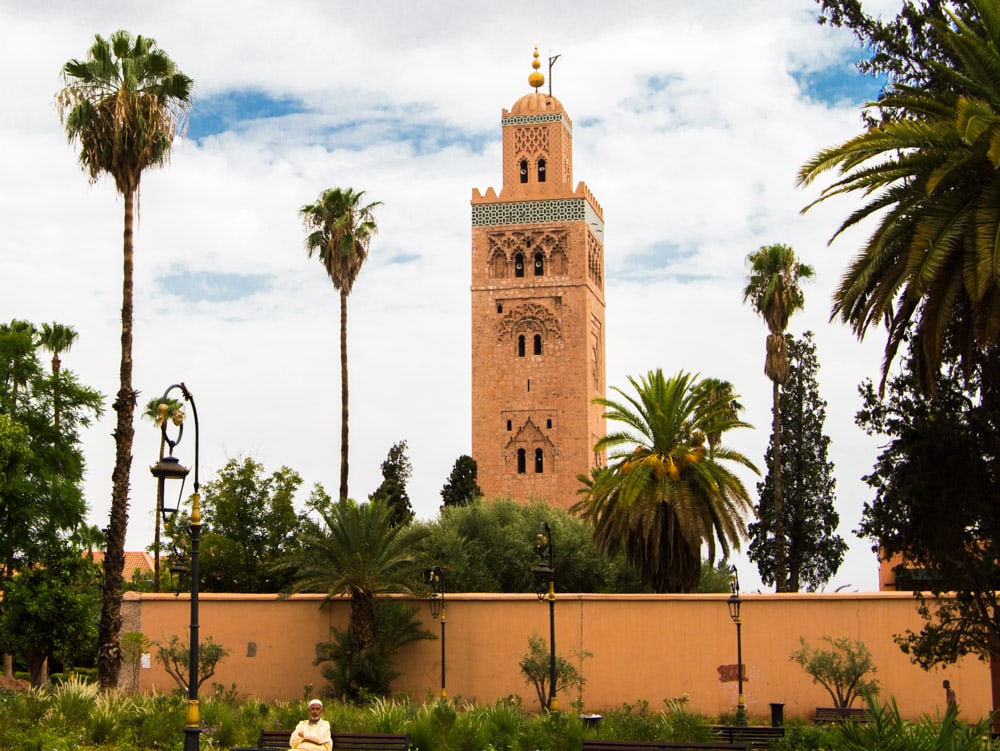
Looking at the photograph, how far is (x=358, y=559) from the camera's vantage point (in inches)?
1240

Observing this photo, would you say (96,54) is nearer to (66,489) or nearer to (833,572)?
→ (66,489)

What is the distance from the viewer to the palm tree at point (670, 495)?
35250mm

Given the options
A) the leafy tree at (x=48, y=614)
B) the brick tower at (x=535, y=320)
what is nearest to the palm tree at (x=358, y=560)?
the leafy tree at (x=48, y=614)

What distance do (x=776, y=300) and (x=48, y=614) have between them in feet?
80.7

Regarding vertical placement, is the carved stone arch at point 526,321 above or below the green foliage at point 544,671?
above

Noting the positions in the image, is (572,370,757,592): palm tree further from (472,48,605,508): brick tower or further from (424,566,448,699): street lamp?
(472,48,605,508): brick tower

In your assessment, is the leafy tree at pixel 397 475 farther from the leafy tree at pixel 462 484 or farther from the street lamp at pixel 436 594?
the street lamp at pixel 436 594

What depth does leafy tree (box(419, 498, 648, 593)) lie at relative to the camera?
44.2 m

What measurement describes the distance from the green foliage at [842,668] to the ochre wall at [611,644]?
1.20 feet

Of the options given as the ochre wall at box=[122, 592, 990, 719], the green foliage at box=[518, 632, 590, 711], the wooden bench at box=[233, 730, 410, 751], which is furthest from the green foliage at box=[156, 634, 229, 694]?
the wooden bench at box=[233, 730, 410, 751]

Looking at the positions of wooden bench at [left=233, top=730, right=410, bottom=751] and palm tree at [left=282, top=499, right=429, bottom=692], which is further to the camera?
palm tree at [left=282, top=499, right=429, bottom=692]

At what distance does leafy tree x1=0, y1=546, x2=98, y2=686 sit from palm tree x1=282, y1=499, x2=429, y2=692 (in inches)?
298

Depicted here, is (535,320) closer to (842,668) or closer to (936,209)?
(842,668)

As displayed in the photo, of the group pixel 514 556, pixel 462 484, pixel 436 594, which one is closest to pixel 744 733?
pixel 436 594
